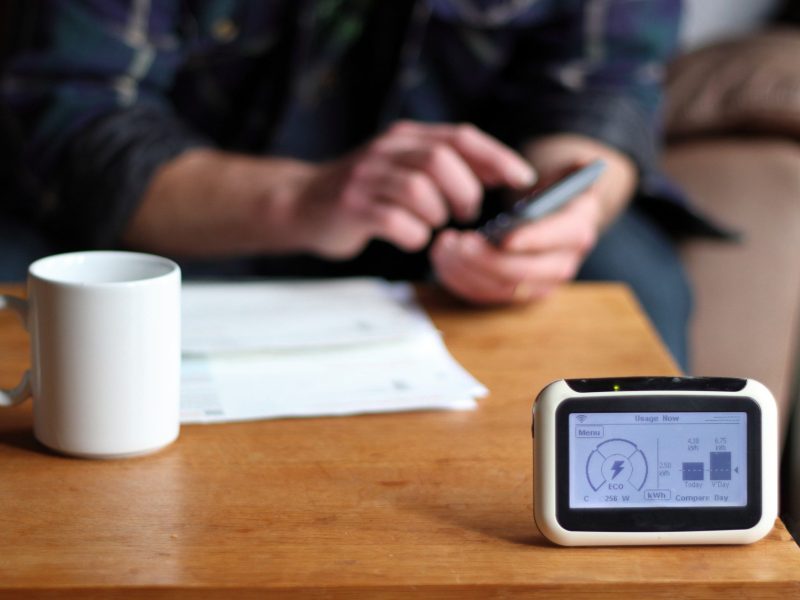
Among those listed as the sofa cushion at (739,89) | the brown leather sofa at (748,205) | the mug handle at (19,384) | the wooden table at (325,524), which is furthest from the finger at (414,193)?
the sofa cushion at (739,89)

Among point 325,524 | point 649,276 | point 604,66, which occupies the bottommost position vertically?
point 649,276

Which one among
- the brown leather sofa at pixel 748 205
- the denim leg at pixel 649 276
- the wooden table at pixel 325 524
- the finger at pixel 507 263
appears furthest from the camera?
the brown leather sofa at pixel 748 205

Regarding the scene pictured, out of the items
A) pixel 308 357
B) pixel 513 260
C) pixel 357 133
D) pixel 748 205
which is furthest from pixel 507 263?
pixel 748 205

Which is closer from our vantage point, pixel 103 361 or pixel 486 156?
pixel 103 361

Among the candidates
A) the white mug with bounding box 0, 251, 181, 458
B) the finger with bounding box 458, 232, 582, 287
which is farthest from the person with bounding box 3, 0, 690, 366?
the white mug with bounding box 0, 251, 181, 458

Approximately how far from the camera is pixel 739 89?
5.07ft

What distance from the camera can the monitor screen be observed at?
501mm

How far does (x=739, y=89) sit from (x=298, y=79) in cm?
68

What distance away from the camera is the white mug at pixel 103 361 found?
1.84ft

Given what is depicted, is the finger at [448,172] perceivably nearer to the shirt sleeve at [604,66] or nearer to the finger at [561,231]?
the finger at [561,231]

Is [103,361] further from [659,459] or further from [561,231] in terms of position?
[561,231]

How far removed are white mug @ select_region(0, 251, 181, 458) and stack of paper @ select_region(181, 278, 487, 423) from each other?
7 centimetres

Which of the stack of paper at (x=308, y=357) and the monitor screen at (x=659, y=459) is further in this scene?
the stack of paper at (x=308, y=357)

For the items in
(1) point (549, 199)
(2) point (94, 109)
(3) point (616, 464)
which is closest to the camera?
(3) point (616, 464)
